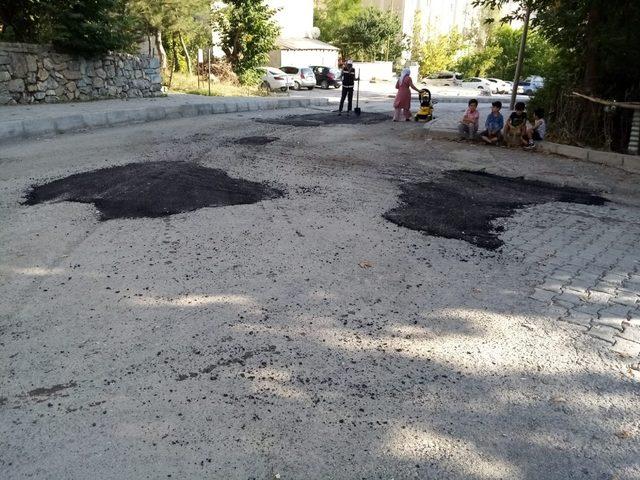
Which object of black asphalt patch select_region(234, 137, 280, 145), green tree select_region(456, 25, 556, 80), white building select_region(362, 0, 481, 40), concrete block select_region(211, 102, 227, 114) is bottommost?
black asphalt patch select_region(234, 137, 280, 145)

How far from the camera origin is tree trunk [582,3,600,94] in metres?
10.5

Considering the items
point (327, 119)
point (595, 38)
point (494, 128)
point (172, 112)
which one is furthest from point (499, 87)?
point (595, 38)

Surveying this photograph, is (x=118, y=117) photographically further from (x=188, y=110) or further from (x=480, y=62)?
(x=480, y=62)

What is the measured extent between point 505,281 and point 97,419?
321 centimetres

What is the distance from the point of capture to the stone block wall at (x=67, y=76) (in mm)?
14023

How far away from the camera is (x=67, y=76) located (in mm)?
15734

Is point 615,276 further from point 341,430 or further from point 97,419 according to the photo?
point 97,419

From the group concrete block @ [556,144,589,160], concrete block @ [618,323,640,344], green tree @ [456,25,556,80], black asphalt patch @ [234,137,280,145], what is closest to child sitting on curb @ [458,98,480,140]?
concrete block @ [556,144,589,160]

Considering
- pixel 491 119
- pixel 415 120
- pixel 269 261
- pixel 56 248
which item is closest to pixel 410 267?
pixel 269 261

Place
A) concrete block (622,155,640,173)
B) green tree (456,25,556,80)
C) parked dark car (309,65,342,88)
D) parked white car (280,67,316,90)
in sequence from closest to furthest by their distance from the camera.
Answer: concrete block (622,155,640,173) < parked white car (280,67,316,90) < parked dark car (309,65,342,88) < green tree (456,25,556,80)

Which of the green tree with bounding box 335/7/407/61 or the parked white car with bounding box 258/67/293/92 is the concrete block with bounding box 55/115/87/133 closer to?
the parked white car with bounding box 258/67/293/92

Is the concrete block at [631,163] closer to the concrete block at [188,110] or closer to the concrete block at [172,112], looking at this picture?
the concrete block at [172,112]

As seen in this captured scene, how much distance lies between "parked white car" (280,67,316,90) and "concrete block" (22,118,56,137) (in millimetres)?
23459

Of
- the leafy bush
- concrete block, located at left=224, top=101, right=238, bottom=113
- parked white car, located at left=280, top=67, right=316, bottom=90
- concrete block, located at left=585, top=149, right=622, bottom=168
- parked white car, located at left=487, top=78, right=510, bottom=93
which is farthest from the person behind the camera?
parked white car, located at left=487, top=78, right=510, bottom=93
